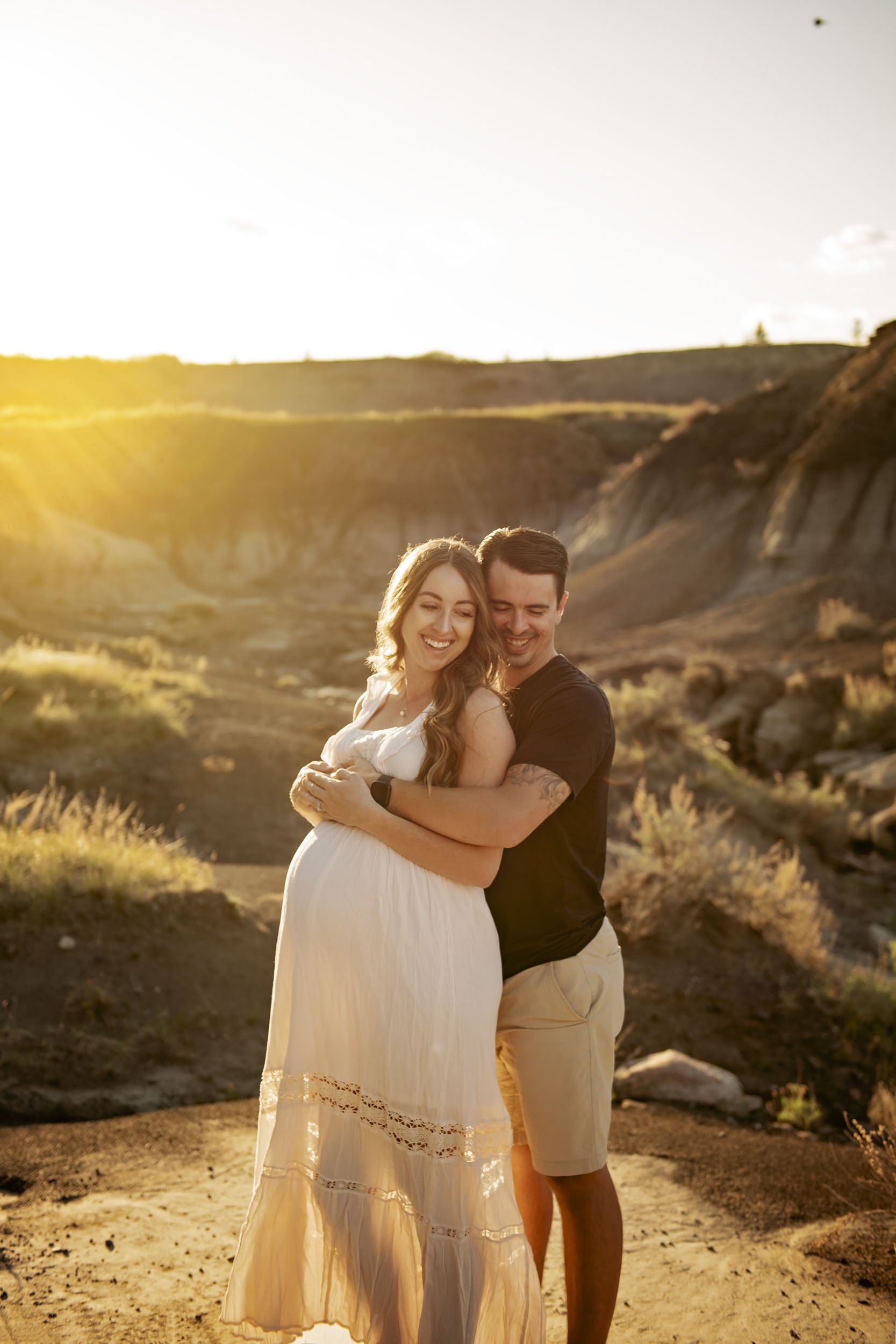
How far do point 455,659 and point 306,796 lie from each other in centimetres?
54

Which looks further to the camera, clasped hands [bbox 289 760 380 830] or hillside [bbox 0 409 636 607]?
hillside [bbox 0 409 636 607]

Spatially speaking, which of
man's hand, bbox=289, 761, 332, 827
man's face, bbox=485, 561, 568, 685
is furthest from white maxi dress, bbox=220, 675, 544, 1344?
man's face, bbox=485, 561, 568, 685

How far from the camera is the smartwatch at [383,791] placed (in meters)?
2.63

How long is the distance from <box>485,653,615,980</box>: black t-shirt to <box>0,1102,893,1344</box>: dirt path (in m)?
1.19

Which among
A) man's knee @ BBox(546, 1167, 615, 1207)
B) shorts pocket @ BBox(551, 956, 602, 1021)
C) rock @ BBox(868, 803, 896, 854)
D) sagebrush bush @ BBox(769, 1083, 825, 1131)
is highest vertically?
shorts pocket @ BBox(551, 956, 602, 1021)

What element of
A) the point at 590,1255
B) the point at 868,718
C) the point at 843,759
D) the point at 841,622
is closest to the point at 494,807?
the point at 590,1255

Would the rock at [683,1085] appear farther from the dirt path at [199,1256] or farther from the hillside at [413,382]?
the hillside at [413,382]

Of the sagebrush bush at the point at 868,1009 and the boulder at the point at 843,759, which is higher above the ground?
the boulder at the point at 843,759

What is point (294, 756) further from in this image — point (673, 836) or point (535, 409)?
point (535, 409)

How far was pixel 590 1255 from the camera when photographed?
262 centimetres

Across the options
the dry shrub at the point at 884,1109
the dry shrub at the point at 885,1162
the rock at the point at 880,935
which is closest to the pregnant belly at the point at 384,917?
the dry shrub at the point at 885,1162

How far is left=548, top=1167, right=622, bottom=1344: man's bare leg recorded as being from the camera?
262 centimetres

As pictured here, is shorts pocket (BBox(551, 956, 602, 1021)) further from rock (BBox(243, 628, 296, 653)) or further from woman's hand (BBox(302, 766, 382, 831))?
rock (BBox(243, 628, 296, 653))

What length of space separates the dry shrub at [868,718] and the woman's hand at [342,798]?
1275 centimetres
